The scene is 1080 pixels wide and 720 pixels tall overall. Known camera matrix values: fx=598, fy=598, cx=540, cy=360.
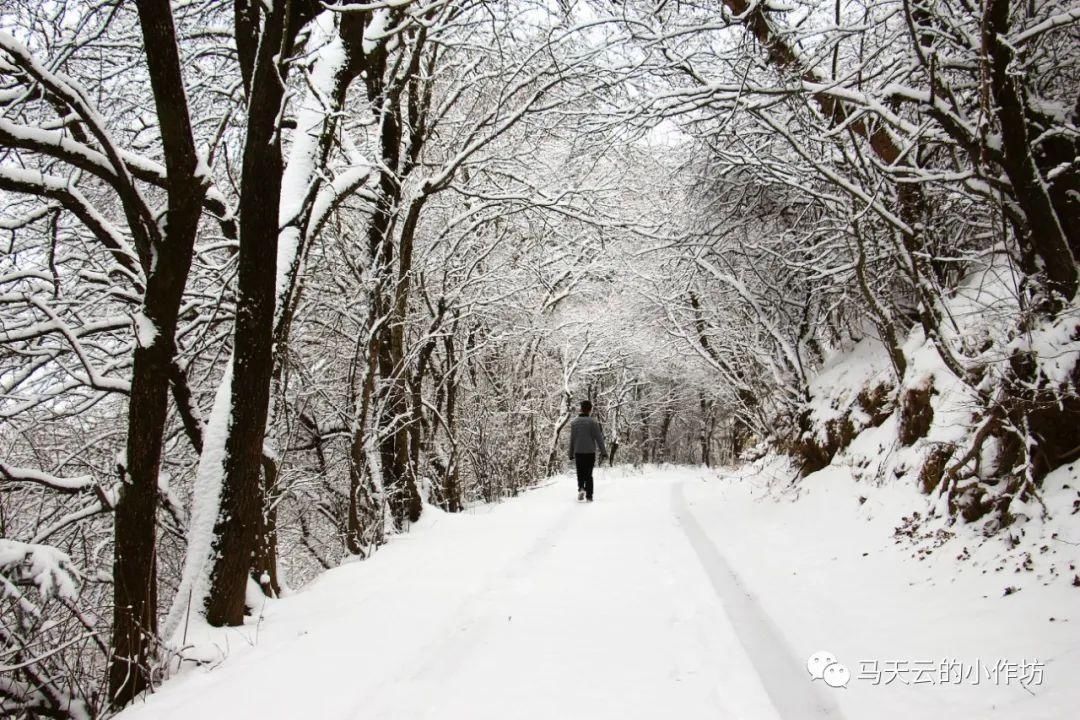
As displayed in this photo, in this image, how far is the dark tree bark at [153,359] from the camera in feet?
12.1

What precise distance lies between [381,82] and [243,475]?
535cm

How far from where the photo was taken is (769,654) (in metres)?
3.51

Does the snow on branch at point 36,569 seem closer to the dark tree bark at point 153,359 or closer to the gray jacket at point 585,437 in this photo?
the dark tree bark at point 153,359

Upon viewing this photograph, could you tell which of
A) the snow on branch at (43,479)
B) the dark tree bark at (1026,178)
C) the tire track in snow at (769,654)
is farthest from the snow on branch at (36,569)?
the dark tree bark at (1026,178)

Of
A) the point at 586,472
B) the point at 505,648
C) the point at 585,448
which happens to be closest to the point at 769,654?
the point at 505,648

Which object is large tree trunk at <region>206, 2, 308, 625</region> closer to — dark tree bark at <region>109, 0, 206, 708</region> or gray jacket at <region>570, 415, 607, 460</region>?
dark tree bark at <region>109, 0, 206, 708</region>

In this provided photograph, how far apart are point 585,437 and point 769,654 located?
25.7ft

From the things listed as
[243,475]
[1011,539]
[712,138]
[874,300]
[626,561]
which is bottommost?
[626,561]

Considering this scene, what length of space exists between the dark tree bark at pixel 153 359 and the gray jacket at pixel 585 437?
7.97 m

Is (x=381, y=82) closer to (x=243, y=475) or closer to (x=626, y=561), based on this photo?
(x=243, y=475)

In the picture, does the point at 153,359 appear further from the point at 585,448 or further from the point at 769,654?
the point at 585,448

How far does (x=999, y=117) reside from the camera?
406 cm

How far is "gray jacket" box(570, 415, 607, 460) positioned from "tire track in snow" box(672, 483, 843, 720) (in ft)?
18.2

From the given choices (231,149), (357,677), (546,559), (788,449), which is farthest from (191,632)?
(788,449)
